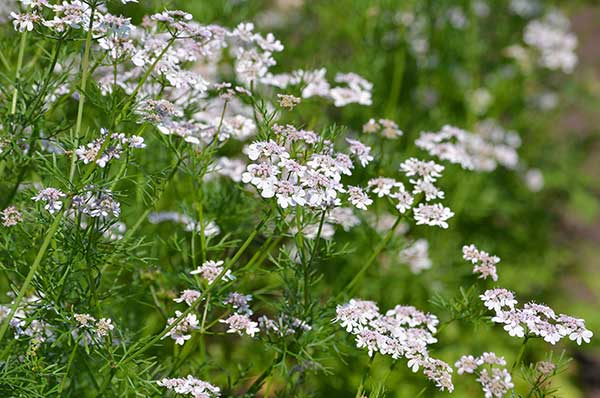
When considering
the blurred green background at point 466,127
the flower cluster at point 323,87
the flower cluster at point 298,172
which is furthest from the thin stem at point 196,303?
the blurred green background at point 466,127

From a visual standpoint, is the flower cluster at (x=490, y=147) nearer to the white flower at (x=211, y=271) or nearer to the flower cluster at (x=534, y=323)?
the flower cluster at (x=534, y=323)

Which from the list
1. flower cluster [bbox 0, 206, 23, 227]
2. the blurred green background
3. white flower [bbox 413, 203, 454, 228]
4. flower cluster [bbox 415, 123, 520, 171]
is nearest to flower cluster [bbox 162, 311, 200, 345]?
flower cluster [bbox 0, 206, 23, 227]

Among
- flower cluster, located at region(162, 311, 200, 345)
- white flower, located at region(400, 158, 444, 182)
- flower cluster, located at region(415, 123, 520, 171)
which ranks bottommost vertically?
flower cluster, located at region(162, 311, 200, 345)

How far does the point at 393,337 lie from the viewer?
2.47 m

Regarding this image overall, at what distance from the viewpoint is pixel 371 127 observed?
10.2ft

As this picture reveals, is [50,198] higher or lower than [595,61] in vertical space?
lower

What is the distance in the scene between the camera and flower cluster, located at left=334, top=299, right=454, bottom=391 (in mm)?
2367

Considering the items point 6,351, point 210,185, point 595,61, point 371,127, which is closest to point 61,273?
point 6,351

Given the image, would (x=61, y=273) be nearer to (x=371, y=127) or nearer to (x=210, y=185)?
(x=210, y=185)

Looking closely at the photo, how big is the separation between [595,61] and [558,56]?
4.34 metres

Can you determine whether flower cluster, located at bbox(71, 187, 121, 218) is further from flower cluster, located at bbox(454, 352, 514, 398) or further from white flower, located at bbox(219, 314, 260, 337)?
flower cluster, located at bbox(454, 352, 514, 398)

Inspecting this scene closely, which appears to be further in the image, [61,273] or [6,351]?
[61,273]

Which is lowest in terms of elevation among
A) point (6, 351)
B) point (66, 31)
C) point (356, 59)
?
point (6, 351)

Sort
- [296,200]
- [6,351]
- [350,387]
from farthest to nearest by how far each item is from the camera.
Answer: [350,387] < [6,351] < [296,200]
